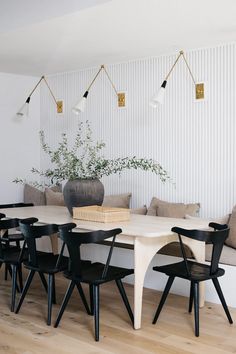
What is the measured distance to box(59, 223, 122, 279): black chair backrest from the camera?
3594mm

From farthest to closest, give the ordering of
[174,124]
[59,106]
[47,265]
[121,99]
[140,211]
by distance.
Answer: [59,106], [121,99], [174,124], [140,211], [47,265]

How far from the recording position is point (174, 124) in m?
5.89

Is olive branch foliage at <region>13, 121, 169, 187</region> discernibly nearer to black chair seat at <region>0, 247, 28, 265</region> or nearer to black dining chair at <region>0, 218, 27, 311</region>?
black dining chair at <region>0, 218, 27, 311</region>

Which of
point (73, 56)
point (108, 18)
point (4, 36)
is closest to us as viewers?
point (108, 18)

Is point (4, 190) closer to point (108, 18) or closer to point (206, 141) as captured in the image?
point (206, 141)

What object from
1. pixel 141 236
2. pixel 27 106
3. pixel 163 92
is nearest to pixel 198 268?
pixel 141 236

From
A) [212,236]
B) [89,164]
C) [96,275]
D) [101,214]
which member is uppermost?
[89,164]

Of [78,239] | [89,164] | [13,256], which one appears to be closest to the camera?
[78,239]

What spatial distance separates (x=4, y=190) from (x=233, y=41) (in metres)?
3.68

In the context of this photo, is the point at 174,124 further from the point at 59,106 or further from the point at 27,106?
the point at 27,106

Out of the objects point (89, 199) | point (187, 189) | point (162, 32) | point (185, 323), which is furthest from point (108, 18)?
point (185, 323)

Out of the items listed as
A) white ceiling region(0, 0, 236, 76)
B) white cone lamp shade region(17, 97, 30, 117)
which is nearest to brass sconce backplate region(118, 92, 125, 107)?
white ceiling region(0, 0, 236, 76)

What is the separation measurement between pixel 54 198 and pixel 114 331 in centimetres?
304

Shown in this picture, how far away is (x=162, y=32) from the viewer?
16.0 feet
